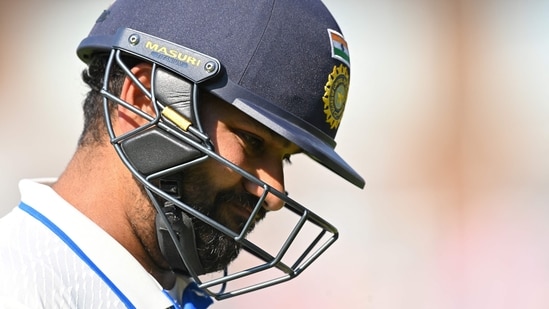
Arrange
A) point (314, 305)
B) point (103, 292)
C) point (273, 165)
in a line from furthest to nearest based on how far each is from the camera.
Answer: point (314, 305)
point (273, 165)
point (103, 292)

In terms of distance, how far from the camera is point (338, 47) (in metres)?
0.93

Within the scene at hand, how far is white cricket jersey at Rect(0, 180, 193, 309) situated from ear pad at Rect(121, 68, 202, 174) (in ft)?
0.35

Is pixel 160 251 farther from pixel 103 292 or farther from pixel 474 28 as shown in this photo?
pixel 474 28

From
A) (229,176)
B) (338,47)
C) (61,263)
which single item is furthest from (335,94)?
(61,263)

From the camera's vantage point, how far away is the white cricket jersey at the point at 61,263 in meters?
0.73

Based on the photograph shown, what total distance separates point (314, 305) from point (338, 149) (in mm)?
479

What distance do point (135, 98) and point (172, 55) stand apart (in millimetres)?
83

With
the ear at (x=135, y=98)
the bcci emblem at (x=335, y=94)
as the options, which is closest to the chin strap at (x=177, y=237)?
the ear at (x=135, y=98)

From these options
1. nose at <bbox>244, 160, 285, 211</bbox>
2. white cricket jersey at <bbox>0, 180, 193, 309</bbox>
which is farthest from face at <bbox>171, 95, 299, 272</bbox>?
white cricket jersey at <bbox>0, 180, 193, 309</bbox>

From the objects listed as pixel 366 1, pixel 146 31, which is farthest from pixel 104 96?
pixel 366 1

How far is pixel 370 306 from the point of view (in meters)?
1.96

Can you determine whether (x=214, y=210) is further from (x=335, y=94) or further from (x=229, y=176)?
(x=335, y=94)

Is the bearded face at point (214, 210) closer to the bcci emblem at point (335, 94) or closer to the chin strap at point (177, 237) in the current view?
the chin strap at point (177, 237)

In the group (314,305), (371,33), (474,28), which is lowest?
(314,305)
